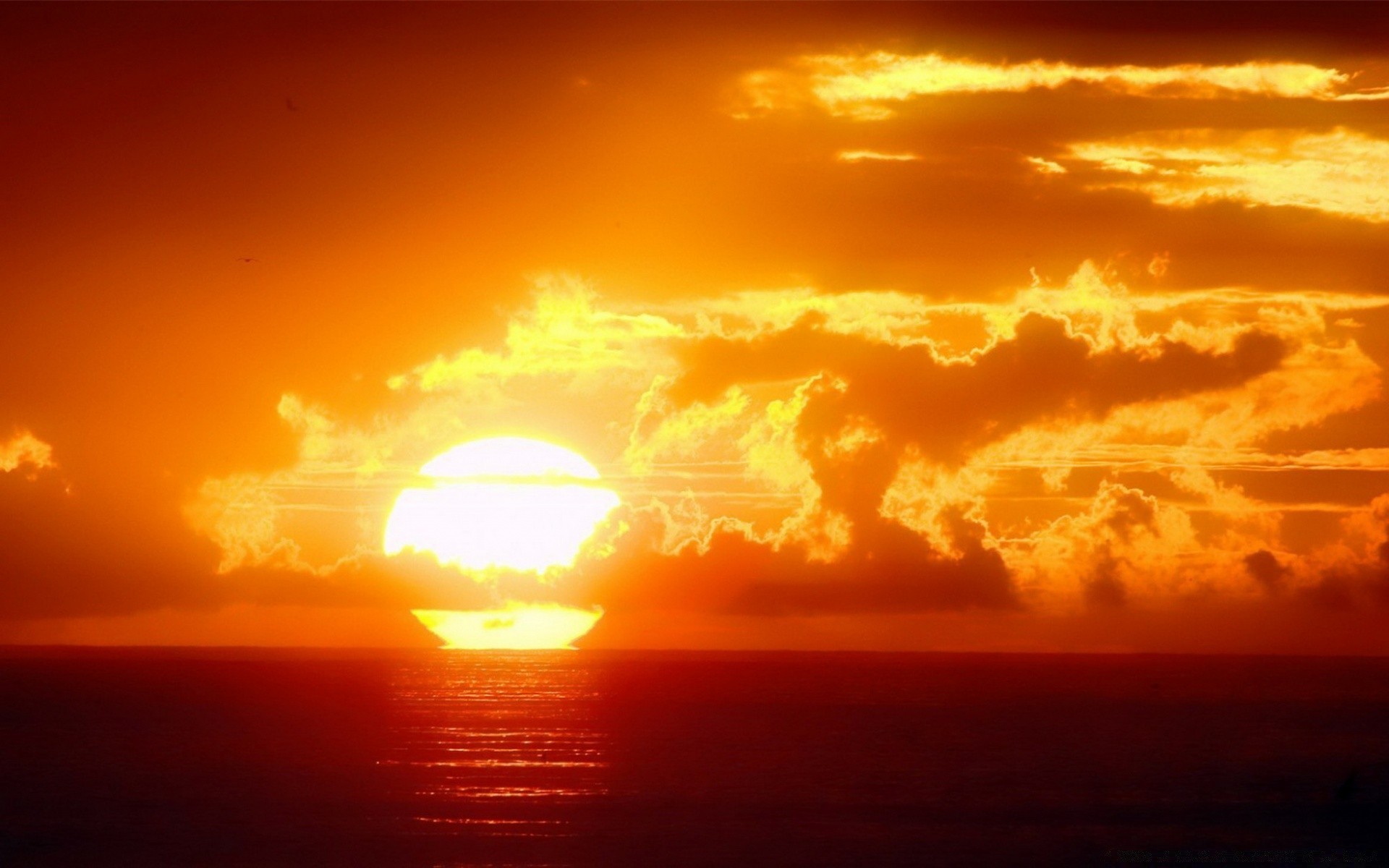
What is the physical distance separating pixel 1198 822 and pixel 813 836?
19.2 m

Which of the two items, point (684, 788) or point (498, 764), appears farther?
point (498, 764)

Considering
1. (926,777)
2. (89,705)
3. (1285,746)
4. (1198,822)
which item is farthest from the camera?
(89,705)

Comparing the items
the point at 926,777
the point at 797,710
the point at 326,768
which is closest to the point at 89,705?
the point at 797,710

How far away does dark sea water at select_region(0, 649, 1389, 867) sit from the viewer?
54.2m

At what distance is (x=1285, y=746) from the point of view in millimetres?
108750

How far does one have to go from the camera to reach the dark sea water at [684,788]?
5416cm

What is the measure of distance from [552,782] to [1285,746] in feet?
208

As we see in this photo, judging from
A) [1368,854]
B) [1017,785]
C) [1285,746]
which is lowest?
[1368,854]

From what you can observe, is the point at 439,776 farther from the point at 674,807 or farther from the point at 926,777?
the point at 926,777

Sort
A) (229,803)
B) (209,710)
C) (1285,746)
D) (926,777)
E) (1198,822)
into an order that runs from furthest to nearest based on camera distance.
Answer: (209,710) < (1285,746) < (926,777) < (229,803) < (1198,822)

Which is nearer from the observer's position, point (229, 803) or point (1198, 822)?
point (1198, 822)

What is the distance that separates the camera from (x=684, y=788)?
7425 cm

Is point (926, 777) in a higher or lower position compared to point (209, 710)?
lower

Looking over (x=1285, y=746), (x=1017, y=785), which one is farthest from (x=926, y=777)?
(x=1285, y=746)
